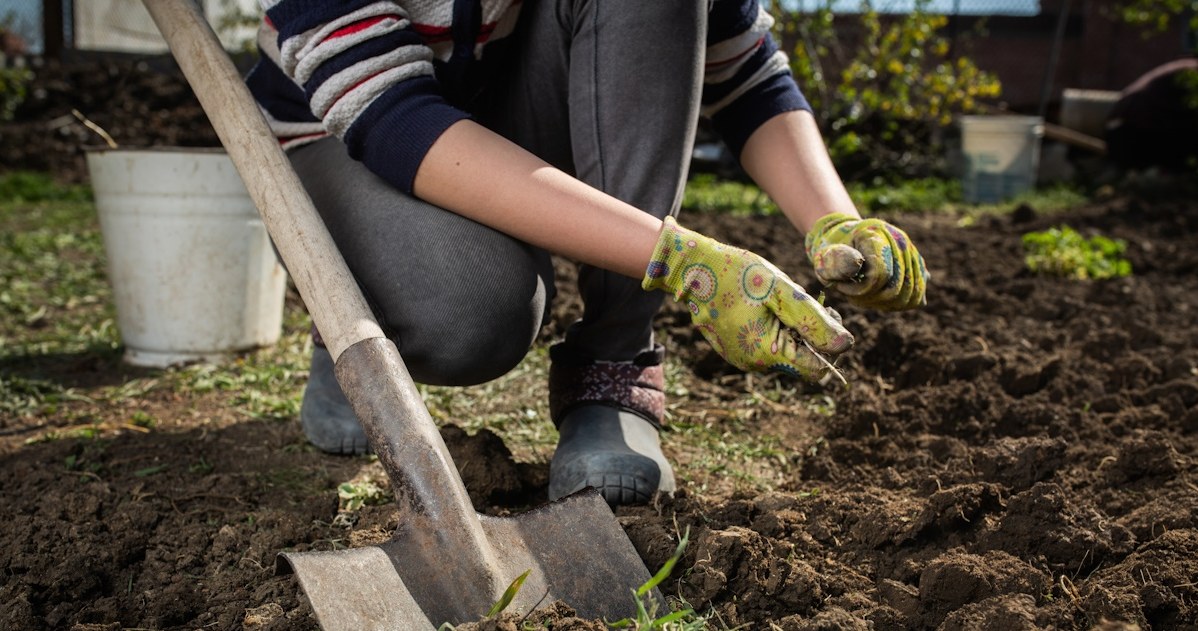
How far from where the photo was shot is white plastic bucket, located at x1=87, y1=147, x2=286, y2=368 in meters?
2.54

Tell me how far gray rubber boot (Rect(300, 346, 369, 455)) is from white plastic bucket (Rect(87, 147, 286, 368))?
0.70m

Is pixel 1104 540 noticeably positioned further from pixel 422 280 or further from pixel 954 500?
pixel 422 280

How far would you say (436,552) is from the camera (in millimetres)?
1339

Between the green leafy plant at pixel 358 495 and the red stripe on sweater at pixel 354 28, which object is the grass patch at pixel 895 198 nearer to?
the green leafy plant at pixel 358 495

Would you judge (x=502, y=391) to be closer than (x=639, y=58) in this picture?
No

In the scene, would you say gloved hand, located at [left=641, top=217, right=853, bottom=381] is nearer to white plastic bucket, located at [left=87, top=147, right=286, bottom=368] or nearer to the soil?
the soil

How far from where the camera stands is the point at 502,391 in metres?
2.45

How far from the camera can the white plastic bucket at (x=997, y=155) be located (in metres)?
6.37

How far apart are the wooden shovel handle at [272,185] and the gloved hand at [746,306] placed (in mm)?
453

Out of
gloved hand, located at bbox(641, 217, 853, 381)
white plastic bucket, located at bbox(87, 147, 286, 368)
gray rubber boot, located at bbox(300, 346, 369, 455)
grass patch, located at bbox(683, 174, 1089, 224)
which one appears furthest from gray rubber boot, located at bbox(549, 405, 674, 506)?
grass patch, located at bbox(683, 174, 1089, 224)

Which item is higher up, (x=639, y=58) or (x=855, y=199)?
(x=639, y=58)

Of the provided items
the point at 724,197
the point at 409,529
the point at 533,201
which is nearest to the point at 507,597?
the point at 409,529

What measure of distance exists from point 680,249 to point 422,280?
0.45 m

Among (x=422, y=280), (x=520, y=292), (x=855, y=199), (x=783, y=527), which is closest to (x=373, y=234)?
(x=422, y=280)
